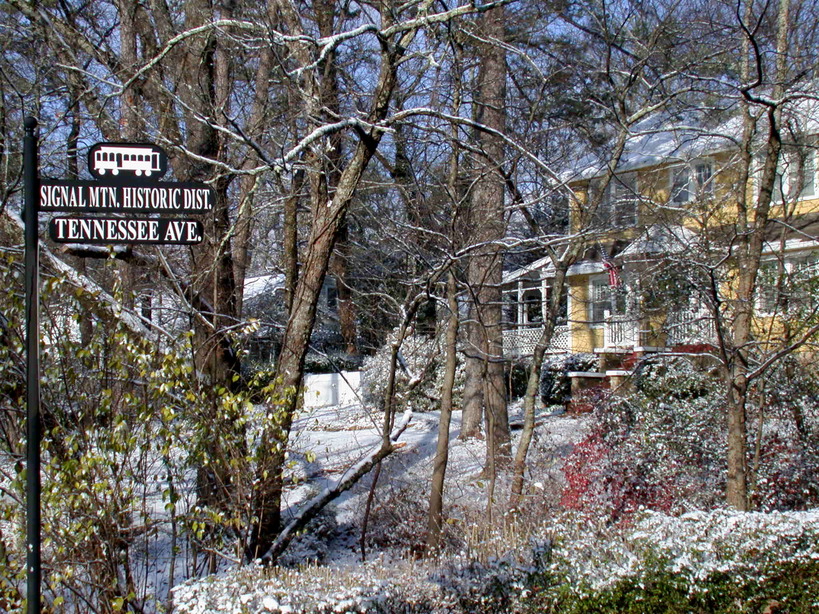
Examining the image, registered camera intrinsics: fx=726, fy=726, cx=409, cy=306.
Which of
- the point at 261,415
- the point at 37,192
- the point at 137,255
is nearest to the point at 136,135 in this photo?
the point at 137,255

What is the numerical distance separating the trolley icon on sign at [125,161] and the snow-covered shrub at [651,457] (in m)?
5.17

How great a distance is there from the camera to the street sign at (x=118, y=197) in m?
3.19

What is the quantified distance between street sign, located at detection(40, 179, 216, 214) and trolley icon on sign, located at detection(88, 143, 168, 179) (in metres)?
0.06

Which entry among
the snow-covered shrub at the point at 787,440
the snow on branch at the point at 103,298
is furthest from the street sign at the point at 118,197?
the snow-covered shrub at the point at 787,440

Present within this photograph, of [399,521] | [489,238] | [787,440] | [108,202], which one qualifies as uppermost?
[489,238]

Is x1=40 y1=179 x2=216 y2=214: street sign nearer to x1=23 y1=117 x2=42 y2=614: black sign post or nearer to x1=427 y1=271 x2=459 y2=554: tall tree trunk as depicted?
x1=23 y1=117 x2=42 y2=614: black sign post

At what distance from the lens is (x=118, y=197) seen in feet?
10.6

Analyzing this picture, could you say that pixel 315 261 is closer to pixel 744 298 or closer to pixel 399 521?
pixel 399 521

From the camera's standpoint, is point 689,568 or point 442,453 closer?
point 689,568

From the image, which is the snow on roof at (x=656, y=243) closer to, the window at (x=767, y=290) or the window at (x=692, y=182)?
the window at (x=692, y=182)

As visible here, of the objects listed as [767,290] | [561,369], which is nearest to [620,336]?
[561,369]

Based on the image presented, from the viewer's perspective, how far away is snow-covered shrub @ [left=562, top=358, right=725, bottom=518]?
23.0 ft

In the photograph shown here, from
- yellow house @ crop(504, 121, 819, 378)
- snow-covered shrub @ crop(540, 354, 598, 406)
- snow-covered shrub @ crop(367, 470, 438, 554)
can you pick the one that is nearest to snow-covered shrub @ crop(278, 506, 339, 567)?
snow-covered shrub @ crop(367, 470, 438, 554)

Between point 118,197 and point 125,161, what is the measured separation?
0.18m
